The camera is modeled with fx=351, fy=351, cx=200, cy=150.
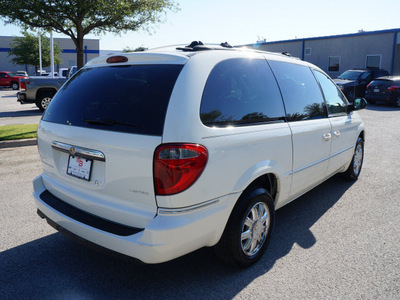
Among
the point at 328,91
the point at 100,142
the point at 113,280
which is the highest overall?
the point at 328,91

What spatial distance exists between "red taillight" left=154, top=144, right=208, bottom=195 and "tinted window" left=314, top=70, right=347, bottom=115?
103 inches

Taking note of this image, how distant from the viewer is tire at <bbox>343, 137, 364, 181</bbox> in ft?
17.8

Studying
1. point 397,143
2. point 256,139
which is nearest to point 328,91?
point 256,139

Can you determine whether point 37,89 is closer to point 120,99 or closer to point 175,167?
point 120,99

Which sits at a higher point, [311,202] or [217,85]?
[217,85]

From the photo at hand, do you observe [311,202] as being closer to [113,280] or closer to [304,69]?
[304,69]

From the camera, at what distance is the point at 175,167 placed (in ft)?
7.59

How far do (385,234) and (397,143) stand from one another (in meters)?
5.87

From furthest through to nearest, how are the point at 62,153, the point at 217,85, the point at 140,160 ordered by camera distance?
1. the point at 62,153
2. the point at 217,85
3. the point at 140,160

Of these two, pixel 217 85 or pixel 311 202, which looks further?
pixel 311 202

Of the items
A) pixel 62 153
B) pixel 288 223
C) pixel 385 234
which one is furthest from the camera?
pixel 288 223

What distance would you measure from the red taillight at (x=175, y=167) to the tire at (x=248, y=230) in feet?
2.17

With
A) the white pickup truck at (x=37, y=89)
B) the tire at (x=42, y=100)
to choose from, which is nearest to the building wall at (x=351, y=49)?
the white pickup truck at (x=37, y=89)

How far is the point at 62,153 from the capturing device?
9.53 ft
